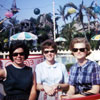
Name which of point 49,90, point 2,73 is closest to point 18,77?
point 2,73

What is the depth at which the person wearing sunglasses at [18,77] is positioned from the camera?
4.67 ft

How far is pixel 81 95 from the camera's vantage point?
4.71 ft

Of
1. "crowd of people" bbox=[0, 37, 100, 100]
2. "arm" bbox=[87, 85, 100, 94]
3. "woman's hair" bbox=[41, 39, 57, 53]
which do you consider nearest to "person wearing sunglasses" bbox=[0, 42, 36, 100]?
"crowd of people" bbox=[0, 37, 100, 100]

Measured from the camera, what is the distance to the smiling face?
1438 millimetres

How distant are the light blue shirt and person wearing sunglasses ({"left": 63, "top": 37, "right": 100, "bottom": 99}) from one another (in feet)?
0.25

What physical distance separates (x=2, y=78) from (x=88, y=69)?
534 millimetres

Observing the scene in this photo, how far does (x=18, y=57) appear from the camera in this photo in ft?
4.72

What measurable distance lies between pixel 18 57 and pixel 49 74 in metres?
0.22

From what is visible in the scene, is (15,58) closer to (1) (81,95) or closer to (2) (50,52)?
(2) (50,52)

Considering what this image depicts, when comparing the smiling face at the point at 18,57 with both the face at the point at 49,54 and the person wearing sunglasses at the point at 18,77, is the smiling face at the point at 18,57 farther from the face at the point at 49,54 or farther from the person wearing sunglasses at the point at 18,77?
the face at the point at 49,54

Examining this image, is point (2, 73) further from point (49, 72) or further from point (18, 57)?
point (49, 72)

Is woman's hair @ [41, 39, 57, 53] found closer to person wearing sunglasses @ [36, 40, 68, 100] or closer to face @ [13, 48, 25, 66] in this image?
person wearing sunglasses @ [36, 40, 68, 100]

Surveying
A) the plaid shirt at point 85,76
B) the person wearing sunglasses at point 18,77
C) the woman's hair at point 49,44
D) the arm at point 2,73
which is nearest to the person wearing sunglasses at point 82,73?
the plaid shirt at point 85,76

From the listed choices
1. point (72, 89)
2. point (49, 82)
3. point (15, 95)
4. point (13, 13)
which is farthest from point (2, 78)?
point (13, 13)
